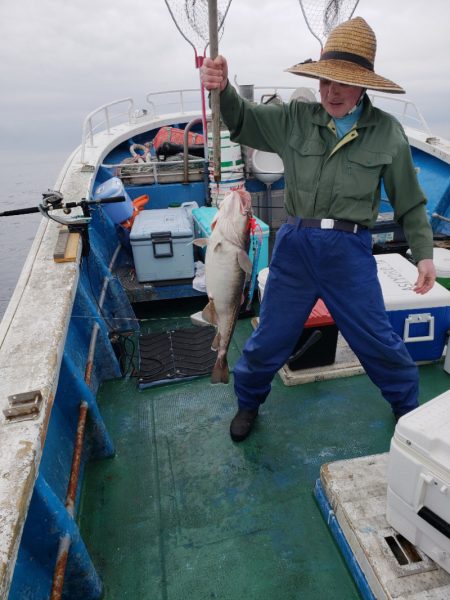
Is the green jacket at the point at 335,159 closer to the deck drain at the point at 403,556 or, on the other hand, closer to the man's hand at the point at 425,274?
the man's hand at the point at 425,274

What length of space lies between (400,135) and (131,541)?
9.41 ft

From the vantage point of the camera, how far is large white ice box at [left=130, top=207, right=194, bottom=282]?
15.1ft

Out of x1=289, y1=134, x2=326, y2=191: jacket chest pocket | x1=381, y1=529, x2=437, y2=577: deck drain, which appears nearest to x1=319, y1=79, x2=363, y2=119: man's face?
x1=289, y1=134, x2=326, y2=191: jacket chest pocket

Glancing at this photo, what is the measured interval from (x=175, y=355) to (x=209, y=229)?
148 cm

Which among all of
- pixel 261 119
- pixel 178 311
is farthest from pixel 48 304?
pixel 178 311

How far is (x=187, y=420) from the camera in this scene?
11.0ft

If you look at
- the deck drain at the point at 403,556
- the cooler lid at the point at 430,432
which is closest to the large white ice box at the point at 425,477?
the cooler lid at the point at 430,432

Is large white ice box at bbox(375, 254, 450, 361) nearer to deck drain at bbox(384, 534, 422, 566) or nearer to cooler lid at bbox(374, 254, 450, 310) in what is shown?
cooler lid at bbox(374, 254, 450, 310)

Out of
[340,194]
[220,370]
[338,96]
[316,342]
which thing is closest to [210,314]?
[220,370]

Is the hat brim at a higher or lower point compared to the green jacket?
higher

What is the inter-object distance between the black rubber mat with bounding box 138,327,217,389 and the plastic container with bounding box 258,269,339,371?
2.91ft

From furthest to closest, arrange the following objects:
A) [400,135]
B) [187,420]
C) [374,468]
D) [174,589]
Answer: [187,420] → [374,468] → [400,135] → [174,589]

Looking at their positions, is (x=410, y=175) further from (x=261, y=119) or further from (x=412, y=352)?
(x=412, y=352)

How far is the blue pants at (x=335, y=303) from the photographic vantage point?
2420mm
